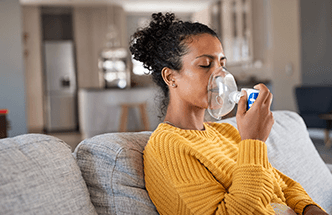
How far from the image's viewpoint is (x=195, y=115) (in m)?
1.11

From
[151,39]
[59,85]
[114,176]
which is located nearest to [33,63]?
[59,85]

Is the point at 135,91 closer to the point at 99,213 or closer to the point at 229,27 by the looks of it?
the point at 229,27

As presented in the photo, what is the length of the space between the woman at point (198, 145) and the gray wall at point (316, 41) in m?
5.58

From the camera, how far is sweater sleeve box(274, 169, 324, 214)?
3.53 ft

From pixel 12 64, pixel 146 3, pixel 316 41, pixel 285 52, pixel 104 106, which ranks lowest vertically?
pixel 104 106

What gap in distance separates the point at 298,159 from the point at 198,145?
70 cm

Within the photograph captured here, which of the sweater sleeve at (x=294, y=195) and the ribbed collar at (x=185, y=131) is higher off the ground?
the ribbed collar at (x=185, y=131)

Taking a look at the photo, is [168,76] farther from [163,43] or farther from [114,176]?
[114,176]

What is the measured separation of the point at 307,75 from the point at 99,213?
6102 millimetres

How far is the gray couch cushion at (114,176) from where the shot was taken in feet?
3.11

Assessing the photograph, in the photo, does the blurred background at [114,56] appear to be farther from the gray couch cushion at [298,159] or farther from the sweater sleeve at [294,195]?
the sweater sleeve at [294,195]

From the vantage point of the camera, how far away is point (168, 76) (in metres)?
1.09

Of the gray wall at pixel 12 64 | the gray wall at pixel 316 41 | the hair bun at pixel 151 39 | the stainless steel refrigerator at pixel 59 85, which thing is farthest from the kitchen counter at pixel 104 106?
the hair bun at pixel 151 39

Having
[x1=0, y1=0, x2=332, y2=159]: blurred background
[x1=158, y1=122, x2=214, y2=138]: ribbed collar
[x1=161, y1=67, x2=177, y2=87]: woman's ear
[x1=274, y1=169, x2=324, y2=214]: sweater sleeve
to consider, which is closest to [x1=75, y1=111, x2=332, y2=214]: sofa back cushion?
[x1=158, y1=122, x2=214, y2=138]: ribbed collar
